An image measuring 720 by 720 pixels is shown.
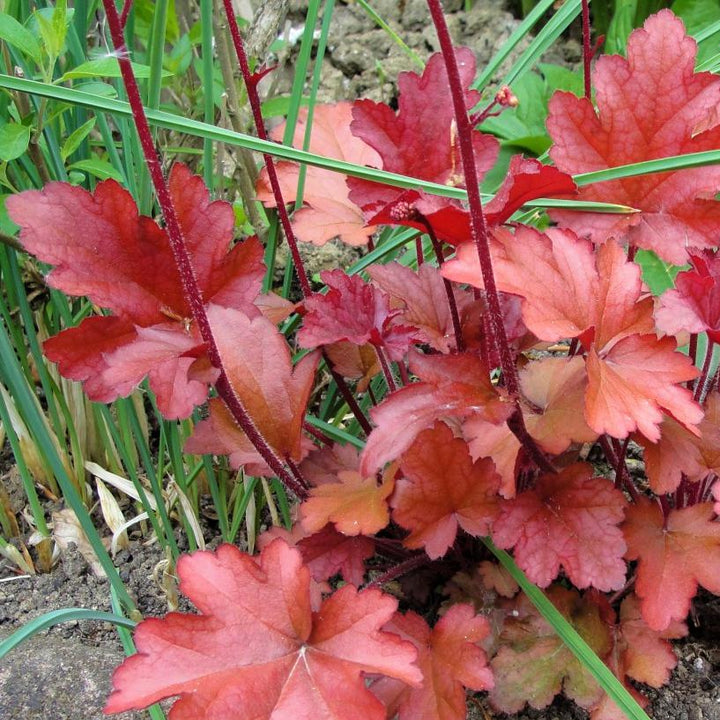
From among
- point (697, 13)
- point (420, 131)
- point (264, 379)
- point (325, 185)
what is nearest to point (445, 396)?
point (264, 379)

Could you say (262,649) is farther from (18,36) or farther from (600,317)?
(18,36)

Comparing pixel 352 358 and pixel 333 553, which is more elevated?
pixel 352 358

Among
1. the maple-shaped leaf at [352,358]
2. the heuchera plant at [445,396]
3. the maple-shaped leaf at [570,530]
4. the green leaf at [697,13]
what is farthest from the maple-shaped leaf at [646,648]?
the green leaf at [697,13]

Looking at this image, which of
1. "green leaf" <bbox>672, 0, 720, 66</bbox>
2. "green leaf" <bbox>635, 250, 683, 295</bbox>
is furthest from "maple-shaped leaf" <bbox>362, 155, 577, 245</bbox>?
"green leaf" <bbox>672, 0, 720, 66</bbox>

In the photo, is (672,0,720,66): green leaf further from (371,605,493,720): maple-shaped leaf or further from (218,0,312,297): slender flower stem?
(371,605,493,720): maple-shaped leaf

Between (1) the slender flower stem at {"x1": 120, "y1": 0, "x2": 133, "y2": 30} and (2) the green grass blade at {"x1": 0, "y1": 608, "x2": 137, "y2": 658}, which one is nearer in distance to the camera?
(1) the slender flower stem at {"x1": 120, "y1": 0, "x2": 133, "y2": 30}

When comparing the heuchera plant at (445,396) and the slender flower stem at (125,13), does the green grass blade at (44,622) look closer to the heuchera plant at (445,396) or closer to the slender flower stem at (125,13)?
the heuchera plant at (445,396)
